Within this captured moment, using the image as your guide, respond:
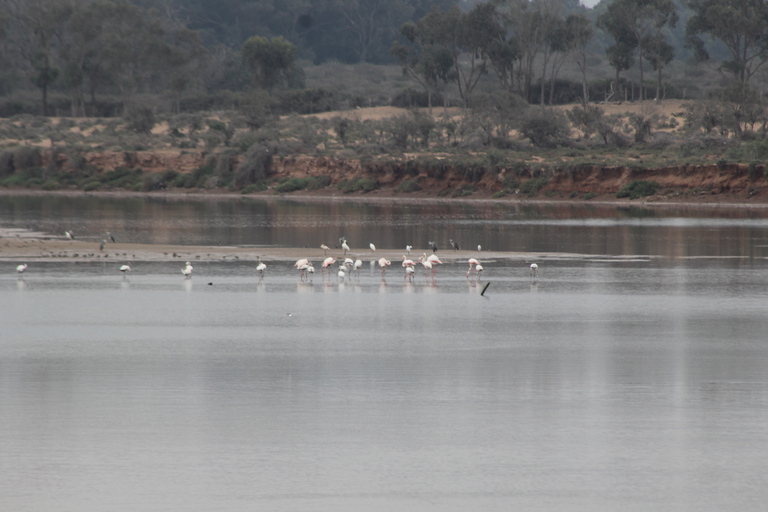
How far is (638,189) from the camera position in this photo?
5825 centimetres

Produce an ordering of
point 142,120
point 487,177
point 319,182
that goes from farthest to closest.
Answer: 1. point 142,120
2. point 319,182
3. point 487,177

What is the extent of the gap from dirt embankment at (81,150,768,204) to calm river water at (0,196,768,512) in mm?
32043

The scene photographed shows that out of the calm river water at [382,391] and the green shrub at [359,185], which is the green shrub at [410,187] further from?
the calm river water at [382,391]

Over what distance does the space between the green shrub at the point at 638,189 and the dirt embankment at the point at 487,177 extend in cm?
40

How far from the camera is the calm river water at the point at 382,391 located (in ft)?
29.5

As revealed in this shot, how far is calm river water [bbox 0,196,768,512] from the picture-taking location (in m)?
8.99

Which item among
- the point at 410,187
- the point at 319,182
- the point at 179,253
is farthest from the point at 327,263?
the point at 319,182

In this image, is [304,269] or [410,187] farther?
[410,187]

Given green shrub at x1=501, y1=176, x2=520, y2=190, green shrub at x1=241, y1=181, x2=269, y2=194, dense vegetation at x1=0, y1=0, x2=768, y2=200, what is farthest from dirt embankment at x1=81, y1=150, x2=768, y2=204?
green shrub at x1=241, y1=181, x2=269, y2=194

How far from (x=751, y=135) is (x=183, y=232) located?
44.8 m

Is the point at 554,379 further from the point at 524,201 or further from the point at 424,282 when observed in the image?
the point at 524,201

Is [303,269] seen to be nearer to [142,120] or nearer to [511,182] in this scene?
[511,182]

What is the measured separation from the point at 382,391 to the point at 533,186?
165 feet

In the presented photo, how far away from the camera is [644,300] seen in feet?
69.7
